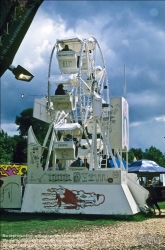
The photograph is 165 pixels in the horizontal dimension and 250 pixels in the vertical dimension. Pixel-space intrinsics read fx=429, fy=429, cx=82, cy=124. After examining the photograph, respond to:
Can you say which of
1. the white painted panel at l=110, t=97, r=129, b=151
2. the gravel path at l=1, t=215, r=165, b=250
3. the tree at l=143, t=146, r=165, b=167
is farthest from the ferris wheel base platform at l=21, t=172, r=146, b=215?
the tree at l=143, t=146, r=165, b=167

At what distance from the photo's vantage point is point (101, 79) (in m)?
26.2

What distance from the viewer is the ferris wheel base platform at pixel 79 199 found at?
19031 millimetres

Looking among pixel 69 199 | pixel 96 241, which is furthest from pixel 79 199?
pixel 96 241

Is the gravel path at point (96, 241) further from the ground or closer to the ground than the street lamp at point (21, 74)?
closer to the ground

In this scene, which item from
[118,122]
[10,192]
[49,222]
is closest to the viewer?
[49,222]

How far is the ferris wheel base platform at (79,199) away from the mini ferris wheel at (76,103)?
259 cm

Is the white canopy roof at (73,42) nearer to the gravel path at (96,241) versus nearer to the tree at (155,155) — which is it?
the gravel path at (96,241)

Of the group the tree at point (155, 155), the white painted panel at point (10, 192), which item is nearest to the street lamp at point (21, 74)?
the white painted panel at point (10, 192)

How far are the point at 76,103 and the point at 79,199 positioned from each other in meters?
6.13

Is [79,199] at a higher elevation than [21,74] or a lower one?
lower

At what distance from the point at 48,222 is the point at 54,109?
7570 mm

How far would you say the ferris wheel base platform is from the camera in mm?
19031

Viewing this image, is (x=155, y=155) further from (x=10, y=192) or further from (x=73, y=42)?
(x=10, y=192)

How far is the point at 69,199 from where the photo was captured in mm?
19453
